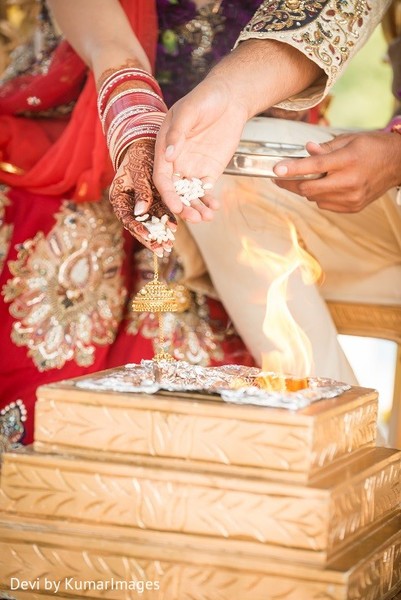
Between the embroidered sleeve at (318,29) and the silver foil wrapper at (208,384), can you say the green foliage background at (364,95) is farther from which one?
the silver foil wrapper at (208,384)

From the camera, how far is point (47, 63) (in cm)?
207

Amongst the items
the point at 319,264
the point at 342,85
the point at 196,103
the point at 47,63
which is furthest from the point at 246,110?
the point at 342,85

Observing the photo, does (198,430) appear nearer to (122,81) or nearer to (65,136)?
(122,81)

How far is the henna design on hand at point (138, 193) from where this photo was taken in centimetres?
130

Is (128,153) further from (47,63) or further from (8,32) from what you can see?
(8,32)

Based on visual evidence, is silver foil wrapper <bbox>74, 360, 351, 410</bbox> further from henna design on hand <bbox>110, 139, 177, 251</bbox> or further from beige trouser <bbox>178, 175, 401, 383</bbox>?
beige trouser <bbox>178, 175, 401, 383</bbox>

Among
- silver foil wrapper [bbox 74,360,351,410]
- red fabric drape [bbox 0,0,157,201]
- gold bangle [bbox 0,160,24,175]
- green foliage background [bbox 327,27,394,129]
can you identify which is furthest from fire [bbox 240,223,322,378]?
green foliage background [bbox 327,27,394,129]

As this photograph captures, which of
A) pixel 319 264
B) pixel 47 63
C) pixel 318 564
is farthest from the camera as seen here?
pixel 47 63

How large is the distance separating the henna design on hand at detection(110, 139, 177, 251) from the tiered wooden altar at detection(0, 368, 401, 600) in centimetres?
26

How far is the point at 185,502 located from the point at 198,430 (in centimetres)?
7

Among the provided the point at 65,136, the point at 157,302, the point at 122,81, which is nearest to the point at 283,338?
the point at 157,302

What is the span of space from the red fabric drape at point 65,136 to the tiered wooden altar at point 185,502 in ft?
2.73

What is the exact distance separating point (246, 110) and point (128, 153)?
17cm

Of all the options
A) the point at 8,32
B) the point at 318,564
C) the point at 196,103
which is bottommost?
the point at 318,564
